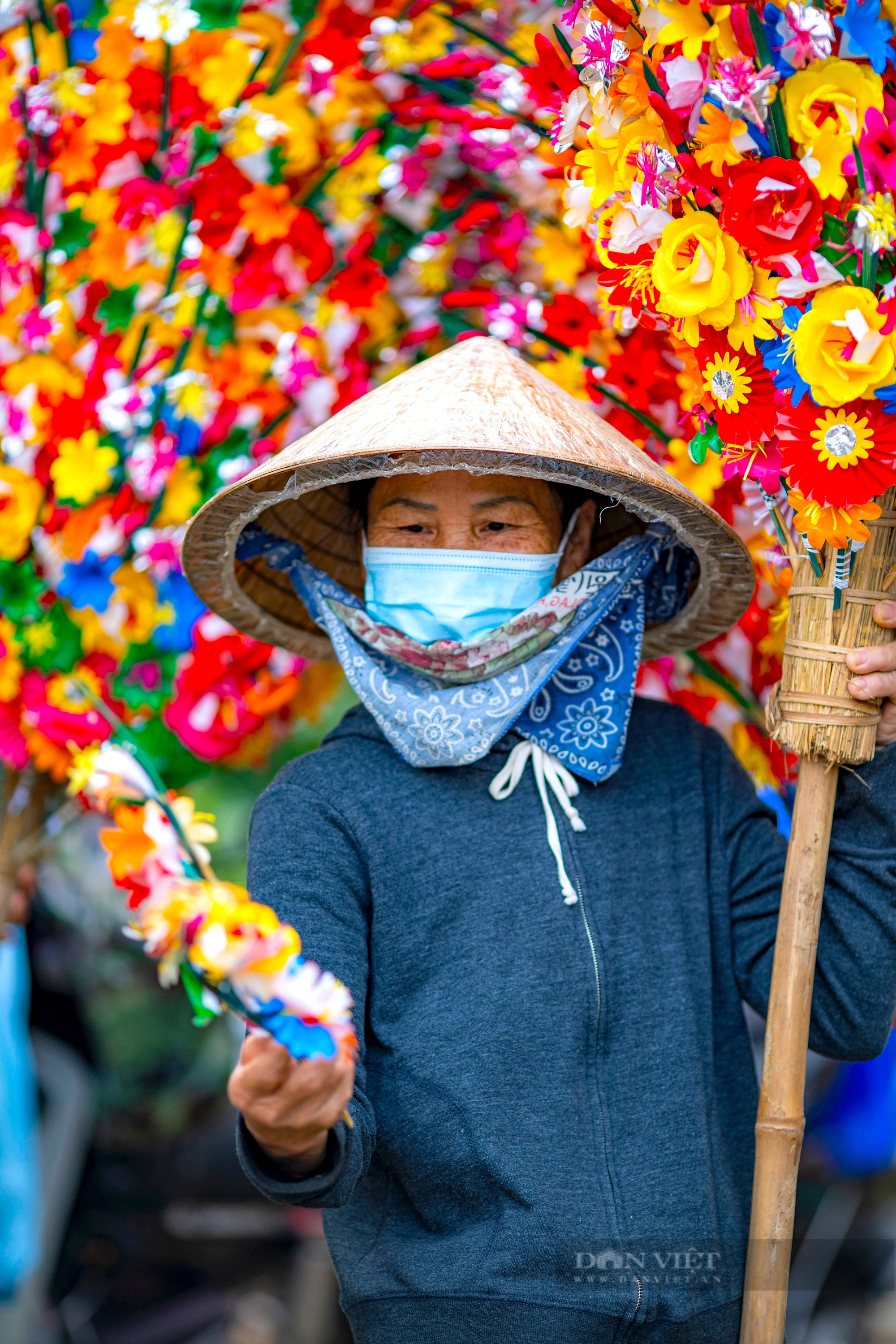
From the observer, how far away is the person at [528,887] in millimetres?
1544

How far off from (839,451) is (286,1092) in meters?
0.88

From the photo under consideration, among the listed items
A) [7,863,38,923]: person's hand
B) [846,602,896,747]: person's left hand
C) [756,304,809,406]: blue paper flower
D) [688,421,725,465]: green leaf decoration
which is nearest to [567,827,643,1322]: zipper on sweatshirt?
[846,602,896,747]: person's left hand

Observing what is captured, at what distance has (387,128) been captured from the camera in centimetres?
243

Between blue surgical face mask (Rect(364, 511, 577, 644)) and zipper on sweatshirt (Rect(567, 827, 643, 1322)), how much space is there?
0.33 m

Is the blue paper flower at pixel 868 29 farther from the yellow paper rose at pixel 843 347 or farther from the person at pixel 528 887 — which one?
the person at pixel 528 887

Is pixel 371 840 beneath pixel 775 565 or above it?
beneath

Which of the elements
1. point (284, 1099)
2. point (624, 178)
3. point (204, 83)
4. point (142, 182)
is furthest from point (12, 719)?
point (624, 178)

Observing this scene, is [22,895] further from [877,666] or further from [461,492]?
[877,666]

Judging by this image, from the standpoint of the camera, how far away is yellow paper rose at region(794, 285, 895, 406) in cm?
125

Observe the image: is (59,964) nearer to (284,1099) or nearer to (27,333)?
(27,333)

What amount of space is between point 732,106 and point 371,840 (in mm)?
996

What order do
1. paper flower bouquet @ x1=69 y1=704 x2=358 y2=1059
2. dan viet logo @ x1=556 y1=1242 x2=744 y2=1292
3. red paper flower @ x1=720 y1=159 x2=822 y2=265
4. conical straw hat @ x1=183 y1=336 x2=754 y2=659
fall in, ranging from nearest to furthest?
1. paper flower bouquet @ x1=69 y1=704 x2=358 y2=1059
2. red paper flower @ x1=720 y1=159 x2=822 y2=265
3. dan viet logo @ x1=556 y1=1242 x2=744 y2=1292
4. conical straw hat @ x1=183 y1=336 x2=754 y2=659

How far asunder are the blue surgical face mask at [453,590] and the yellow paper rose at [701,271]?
46 centimetres

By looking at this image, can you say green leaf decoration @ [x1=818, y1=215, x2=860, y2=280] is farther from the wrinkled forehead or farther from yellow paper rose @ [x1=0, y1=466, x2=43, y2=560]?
yellow paper rose @ [x1=0, y1=466, x2=43, y2=560]
